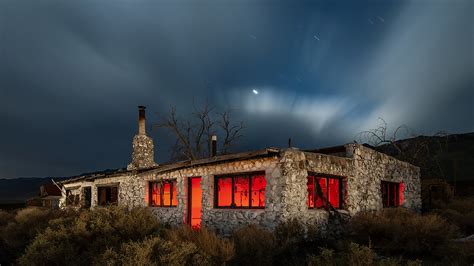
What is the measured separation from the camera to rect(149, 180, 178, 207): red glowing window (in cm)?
1555

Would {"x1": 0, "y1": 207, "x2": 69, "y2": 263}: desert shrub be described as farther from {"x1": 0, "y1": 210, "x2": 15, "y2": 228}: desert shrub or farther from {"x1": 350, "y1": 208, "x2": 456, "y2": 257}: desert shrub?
{"x1": 350, "y1": 208, "x2": 456, "y2": 257}: desert shrub

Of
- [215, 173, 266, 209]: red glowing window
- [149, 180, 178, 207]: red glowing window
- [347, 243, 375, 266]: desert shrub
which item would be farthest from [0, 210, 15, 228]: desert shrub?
[347, 243, 375, 266]: desert shrub

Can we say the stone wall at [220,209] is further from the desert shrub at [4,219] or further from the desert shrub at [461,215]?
the desert shrub at [4,219]

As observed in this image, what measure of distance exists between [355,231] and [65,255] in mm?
8349

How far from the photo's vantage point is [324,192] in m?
12.8

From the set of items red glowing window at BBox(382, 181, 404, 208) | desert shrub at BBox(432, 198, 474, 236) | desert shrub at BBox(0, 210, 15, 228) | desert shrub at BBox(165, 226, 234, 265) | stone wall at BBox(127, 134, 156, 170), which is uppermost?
stone wall at BBox(127, 134, 156, 170)

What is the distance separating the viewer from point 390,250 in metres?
10.5

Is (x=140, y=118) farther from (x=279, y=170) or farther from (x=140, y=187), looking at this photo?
(x=279, y=170)

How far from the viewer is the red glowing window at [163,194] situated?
15555 mm

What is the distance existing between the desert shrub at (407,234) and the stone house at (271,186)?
1.40 metres

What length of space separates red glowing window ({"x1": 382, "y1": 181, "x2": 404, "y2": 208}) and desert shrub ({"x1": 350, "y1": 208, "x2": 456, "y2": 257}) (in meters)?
4.51

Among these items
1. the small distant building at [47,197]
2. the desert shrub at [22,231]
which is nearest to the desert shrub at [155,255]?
the desert shrub at [22,231]

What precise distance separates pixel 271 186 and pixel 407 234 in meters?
4.00

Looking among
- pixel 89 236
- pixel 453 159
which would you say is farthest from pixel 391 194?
pixel 453 159
